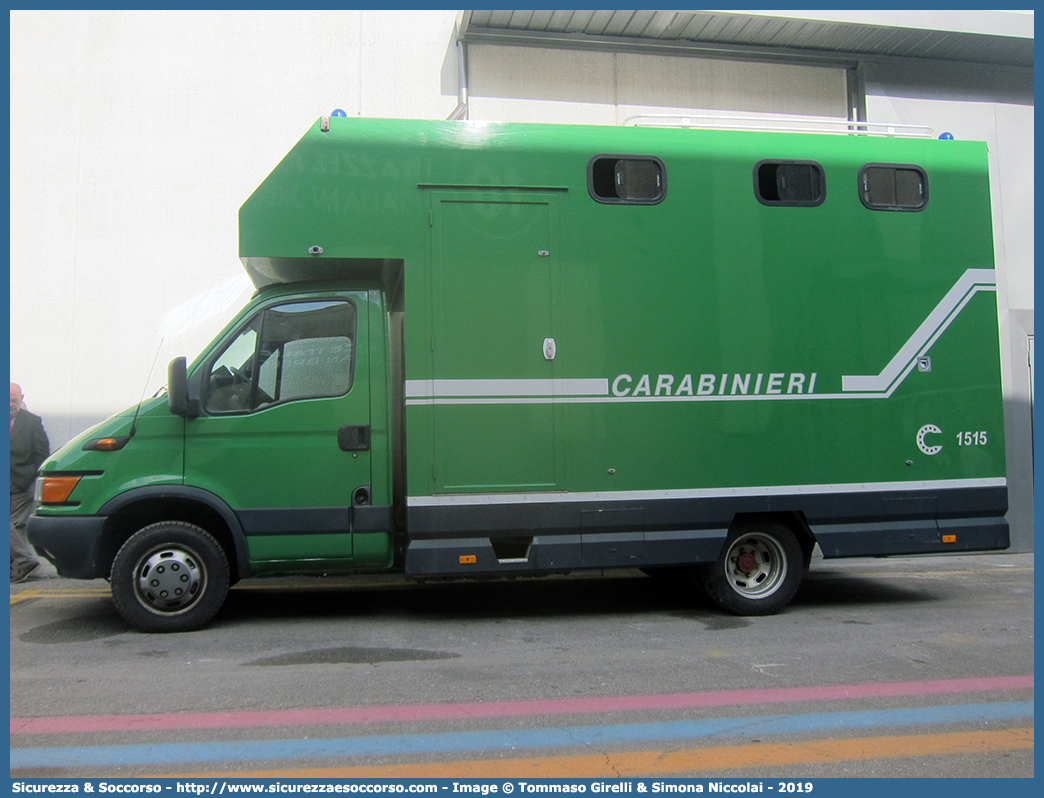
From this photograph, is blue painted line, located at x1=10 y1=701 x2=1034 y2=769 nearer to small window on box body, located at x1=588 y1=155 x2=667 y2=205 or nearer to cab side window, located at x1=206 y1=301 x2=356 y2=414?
cab side window, located at x1=206 y1=301 x2=356 y2=414

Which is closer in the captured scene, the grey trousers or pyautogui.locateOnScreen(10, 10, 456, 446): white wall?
the grey trousers

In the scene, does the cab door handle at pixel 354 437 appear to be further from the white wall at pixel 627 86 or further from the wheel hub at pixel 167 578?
the white wall at pixel 627 86

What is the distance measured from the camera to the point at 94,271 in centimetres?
896

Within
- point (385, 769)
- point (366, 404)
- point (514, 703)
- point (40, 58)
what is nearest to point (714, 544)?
point (514, 703)

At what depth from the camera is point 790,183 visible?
6098mm

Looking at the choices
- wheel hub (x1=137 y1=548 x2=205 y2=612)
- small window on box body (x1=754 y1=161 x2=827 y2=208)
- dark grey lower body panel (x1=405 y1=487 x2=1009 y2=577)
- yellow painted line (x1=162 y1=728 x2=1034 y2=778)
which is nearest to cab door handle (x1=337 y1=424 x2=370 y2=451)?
dark grey lower body panel (x1=405 y1=487 x2=1009 y2=577)

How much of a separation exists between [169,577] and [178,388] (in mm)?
1332

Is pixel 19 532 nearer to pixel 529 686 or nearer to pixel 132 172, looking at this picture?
pixel 132 172

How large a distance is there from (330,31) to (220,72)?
4.55 ft

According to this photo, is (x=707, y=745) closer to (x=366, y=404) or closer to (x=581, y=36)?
(x=366, y=404)

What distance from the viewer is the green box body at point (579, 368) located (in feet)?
18.4

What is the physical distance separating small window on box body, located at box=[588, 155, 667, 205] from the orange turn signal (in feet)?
13.9

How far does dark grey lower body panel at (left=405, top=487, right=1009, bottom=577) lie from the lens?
18.5 feet
